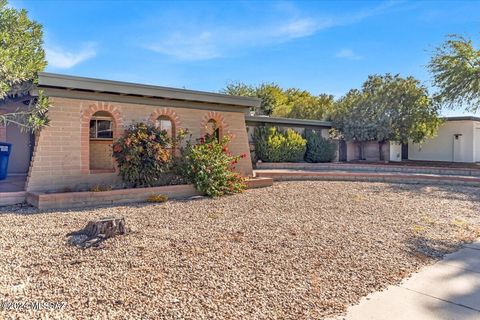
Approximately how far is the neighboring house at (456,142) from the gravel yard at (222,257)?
1670 cm

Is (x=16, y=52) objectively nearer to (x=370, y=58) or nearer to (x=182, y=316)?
(x=182, y=316)

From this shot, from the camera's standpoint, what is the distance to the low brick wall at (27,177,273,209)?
723 centimetres

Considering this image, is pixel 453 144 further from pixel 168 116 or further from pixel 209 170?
pixel 168 116

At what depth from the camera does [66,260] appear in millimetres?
4117

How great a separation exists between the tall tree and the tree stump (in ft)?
8.17

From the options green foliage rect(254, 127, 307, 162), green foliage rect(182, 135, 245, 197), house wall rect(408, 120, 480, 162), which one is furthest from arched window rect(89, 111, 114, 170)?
house wall rect(408, 120, 480, 162)

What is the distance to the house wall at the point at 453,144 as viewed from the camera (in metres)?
21.4

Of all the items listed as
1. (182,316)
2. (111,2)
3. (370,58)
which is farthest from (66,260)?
(370,58)

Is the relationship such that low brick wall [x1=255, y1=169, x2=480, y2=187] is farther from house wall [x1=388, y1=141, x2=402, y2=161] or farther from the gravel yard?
house wall [x1=388, y1=141, x2=402, y2=161]

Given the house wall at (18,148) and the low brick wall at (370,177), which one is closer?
the house wall at (18,148)

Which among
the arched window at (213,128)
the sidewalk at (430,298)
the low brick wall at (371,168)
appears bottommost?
the sidewalk at (430,298)

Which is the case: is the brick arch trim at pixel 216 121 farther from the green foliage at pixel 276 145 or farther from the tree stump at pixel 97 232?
the tree stump at pixel 97 232

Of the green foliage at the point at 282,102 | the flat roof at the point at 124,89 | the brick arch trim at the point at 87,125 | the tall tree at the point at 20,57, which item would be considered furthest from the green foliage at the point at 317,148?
the tall tree at the point at 20,57

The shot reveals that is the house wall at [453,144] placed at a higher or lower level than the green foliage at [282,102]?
lower
